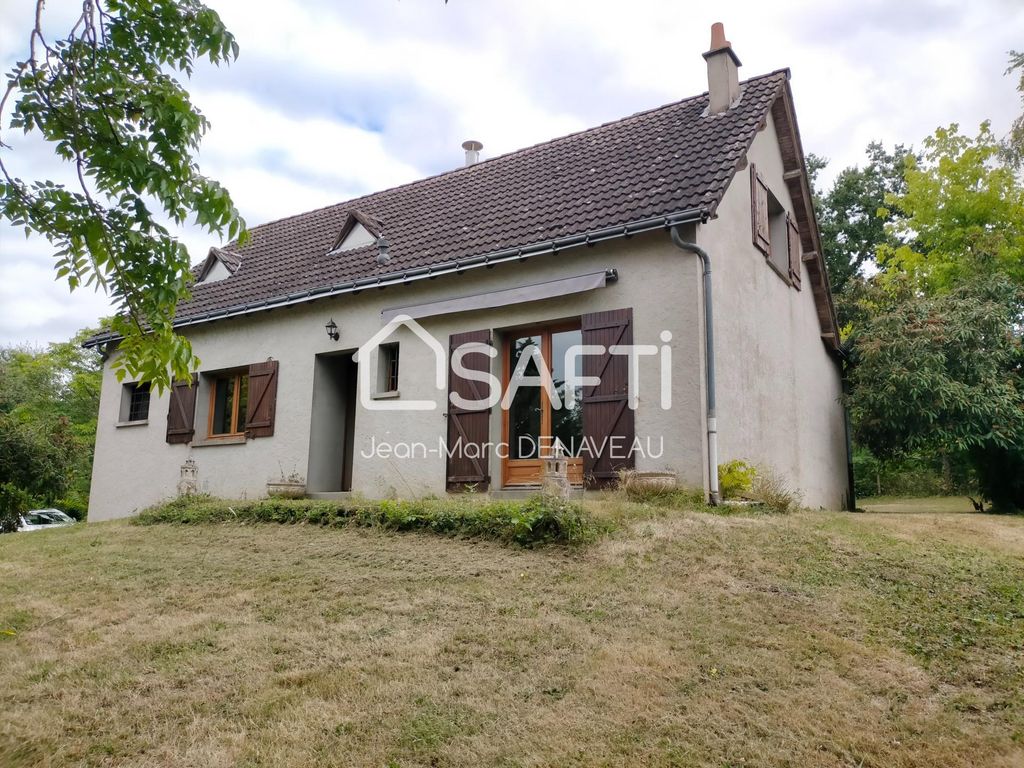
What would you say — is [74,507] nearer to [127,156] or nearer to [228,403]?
[228,403]

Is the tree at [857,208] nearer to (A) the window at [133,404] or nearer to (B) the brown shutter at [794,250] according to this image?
(B) the brown shutter at [794,250]

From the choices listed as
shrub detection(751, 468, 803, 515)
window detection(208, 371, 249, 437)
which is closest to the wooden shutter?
shrub detection(751, 468, 803, 515)

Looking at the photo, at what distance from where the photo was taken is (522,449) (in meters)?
9.84

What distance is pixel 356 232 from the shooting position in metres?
13.0

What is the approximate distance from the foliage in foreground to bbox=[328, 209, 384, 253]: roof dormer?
515 cm

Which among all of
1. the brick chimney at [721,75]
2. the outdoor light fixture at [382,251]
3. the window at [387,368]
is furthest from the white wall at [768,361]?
the outdoor light fixture at [382,251]

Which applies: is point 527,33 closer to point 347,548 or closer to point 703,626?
point 703,626

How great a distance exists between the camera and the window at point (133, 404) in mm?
13734

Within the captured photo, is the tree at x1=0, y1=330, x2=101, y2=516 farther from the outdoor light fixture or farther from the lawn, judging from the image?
the lawn

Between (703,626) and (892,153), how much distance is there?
29194 millimetres

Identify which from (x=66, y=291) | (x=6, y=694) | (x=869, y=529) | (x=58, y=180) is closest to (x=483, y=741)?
(x=6, y=694)

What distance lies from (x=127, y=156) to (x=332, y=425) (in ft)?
26.5

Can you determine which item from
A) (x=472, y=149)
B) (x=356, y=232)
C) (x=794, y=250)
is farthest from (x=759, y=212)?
(x=472, y=149)

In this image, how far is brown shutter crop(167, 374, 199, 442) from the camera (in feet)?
41.5
